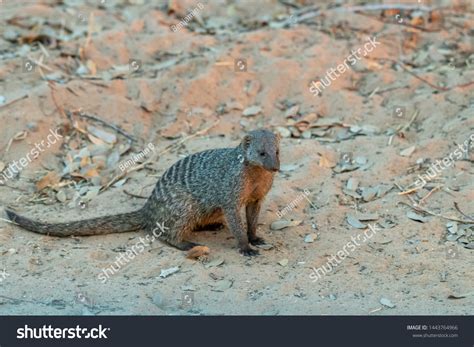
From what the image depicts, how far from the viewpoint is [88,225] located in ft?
20.6

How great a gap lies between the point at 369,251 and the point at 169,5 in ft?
13.5

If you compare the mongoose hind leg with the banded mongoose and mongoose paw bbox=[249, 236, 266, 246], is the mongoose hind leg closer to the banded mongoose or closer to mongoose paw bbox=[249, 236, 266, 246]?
the banded mongoose

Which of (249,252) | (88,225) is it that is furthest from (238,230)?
(88,225)

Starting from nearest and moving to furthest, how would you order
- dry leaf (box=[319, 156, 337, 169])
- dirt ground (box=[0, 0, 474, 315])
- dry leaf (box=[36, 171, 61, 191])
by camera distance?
dirt ground (box=[0, 0, 474, 315])
dry leaf (box=[36, 171, 61, 191])
dry leaf (box=[319, 156, 337, 169])

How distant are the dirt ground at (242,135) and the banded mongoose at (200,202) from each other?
0.10 meters

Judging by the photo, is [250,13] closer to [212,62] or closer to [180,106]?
[212,62]

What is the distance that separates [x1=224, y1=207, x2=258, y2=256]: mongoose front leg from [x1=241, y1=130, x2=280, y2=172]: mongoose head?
38 cm

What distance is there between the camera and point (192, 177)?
20.6 ft

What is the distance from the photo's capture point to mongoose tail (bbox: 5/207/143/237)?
6.23 metres

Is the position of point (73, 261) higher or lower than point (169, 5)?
lower

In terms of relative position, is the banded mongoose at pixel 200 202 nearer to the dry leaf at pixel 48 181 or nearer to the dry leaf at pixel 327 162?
the dry leaf at pixel 48 181

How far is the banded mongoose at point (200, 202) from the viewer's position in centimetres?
606

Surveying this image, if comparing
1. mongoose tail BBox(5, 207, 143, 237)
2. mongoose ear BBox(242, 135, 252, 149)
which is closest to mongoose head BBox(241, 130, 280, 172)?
mongoose ear BBox(242, 135, 252, 149)

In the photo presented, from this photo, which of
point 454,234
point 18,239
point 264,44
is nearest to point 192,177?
point 18,239
